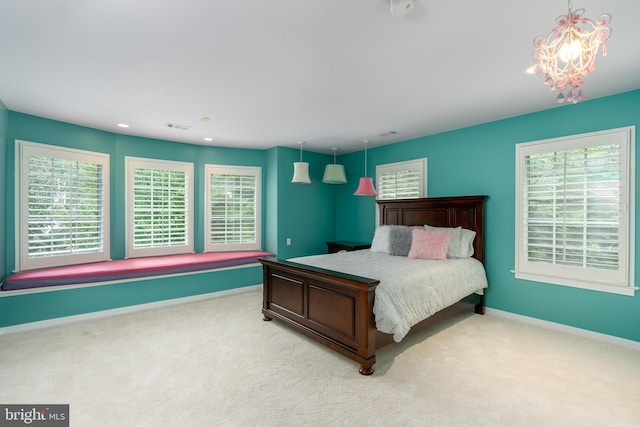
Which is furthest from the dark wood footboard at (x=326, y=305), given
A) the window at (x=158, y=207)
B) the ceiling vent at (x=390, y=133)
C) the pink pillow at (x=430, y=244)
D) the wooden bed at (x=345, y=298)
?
the ceiling vent at (x=390, y=133)

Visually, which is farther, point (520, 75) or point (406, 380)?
point (520, 75)

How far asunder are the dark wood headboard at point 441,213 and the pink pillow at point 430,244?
385 millimetres

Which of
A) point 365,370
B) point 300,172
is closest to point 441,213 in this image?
point 300,172

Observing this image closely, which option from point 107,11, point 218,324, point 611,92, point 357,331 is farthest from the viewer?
point 218,324

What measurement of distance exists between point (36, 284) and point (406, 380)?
395cm

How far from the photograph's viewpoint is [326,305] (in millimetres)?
2809

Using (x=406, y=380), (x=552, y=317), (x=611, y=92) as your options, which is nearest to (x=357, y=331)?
(x=406, y=380)

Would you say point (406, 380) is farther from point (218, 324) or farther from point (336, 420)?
point (218, 324)

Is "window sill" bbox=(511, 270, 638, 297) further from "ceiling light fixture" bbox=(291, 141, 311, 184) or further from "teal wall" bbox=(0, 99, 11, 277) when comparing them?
"teal wall" bbox=(0, 99, 11, 277)

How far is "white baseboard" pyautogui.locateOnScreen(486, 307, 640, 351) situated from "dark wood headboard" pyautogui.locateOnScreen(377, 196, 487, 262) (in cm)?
71

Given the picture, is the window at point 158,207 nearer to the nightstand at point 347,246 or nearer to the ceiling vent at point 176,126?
the ceiling vent at point 176,126

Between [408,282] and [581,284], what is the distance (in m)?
1.99

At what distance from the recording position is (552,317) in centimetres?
334

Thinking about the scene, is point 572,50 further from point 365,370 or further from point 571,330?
point 571,330
